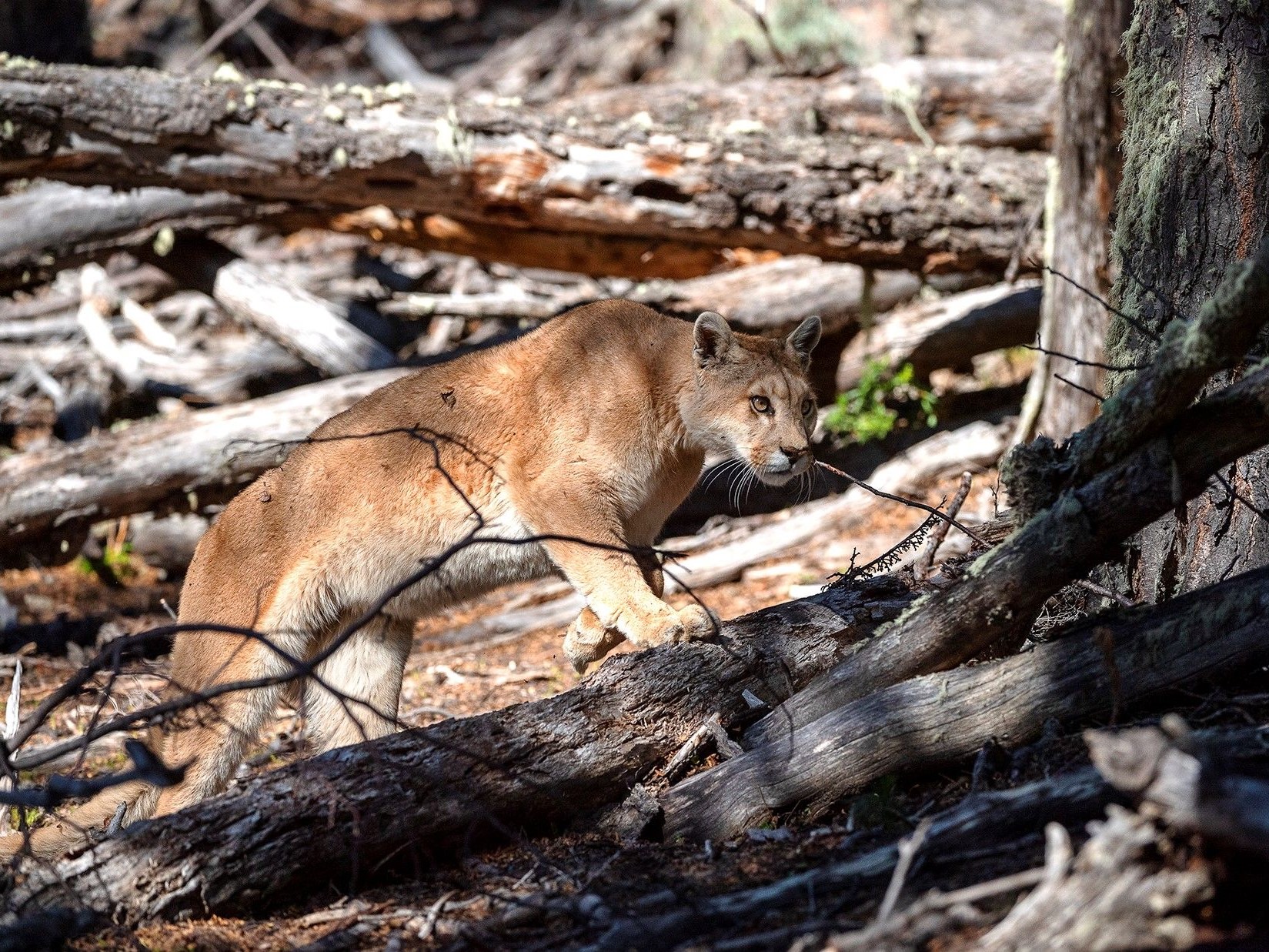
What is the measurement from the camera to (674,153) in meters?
8.31

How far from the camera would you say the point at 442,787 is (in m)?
3.94

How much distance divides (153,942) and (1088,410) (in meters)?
6.24

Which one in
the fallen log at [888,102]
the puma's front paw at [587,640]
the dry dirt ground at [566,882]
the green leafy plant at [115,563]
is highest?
the fallen log at [888,102]

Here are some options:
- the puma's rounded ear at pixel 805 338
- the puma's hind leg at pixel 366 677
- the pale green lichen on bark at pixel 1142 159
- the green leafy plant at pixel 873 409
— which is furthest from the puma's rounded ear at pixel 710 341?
the green leafy plant at pixel 873 409

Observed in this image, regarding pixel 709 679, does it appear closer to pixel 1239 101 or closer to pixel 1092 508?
pixel 1092 508

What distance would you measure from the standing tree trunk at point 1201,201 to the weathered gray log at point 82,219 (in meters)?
6.02

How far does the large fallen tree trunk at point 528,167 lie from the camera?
24.9 feet

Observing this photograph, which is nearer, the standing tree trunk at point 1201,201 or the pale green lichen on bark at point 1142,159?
the standing tree trunk at point 1201,201

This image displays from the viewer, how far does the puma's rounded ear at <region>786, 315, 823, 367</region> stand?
626 centimetres

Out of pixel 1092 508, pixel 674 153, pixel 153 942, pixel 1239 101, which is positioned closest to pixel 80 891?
pixel 153 942

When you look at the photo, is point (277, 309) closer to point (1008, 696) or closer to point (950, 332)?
point (950, 332)

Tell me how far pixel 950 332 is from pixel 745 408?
445 cm

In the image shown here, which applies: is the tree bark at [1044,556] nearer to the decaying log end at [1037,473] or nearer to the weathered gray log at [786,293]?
the decaying log end at [1037,473]

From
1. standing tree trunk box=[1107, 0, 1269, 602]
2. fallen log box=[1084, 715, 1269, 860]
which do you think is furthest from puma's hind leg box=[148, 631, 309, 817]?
standing tree trunk box=[1107, 0, 1269, 602]
